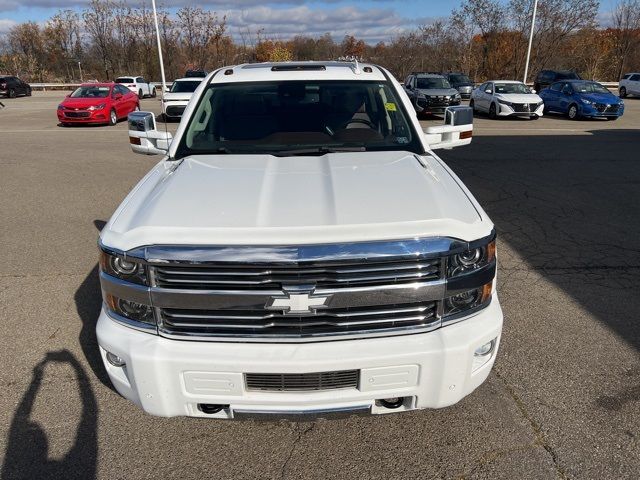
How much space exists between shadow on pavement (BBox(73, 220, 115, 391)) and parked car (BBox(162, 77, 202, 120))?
14178mm

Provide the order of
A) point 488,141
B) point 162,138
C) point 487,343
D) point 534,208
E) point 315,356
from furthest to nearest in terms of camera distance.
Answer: point 488,141 → point 534,208 → point 162,138 → point 487,343 → point 315,356

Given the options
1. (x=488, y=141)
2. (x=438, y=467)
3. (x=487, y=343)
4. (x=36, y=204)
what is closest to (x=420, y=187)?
(x=487, y=343)

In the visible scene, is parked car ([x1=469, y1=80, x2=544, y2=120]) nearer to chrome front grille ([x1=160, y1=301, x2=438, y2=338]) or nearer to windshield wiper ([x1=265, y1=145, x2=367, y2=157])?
windshield wiper ([x1=265, y1=145, x2=367, y2=157])

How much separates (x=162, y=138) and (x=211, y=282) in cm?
226

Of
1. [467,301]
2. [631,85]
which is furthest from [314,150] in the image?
[631,85]

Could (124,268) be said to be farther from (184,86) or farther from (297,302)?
(184,86)

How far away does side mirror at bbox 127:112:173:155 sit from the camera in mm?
4195

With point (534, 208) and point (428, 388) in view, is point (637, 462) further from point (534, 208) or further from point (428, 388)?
point (534, 208)

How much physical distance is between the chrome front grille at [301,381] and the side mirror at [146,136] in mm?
2500

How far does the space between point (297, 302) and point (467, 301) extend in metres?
0.88

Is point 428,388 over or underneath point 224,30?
underneath

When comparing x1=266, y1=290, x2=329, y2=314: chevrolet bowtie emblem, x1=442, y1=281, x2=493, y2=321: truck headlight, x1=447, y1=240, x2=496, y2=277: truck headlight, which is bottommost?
x1=442, y1=281, x2=493, y2=321: truck headlight

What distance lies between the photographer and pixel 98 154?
12.4 meters

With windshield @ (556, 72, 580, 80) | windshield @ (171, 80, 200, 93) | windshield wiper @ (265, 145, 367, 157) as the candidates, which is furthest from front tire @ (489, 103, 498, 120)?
windshield wiper @ (265, 145, 367, 157)
